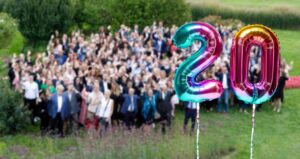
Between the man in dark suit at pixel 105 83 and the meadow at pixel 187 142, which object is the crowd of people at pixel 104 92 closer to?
the man in dark suit at pixel 105 83

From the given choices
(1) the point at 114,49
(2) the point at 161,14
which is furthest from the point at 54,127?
(2) the point at 161,14

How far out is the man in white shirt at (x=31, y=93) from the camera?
1545 centimetres

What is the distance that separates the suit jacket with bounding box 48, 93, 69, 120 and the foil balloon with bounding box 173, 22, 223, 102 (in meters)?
3.68

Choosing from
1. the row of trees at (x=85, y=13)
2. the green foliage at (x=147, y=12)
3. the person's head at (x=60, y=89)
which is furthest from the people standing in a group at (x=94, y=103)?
the green foliage at (x=147, y=12)

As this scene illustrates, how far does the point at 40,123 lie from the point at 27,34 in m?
9.83

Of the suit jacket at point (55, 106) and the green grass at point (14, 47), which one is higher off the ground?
the green grass at point (14, 47)

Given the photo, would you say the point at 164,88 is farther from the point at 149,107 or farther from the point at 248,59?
the point at 248,59

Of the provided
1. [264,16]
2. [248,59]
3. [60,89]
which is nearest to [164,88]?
[60,89]

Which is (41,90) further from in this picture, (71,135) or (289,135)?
(289,135)

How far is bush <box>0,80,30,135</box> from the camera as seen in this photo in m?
15.0

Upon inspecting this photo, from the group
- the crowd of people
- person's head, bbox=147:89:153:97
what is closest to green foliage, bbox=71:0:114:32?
the crowd of people

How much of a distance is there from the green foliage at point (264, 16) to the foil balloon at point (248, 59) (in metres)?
22.3

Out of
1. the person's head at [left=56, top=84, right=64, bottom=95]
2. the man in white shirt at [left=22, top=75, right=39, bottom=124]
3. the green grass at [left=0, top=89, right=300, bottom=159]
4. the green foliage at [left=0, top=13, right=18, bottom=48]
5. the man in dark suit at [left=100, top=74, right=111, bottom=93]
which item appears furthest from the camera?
the green foliage at [left=0, top=13, right=18, bottom=48]

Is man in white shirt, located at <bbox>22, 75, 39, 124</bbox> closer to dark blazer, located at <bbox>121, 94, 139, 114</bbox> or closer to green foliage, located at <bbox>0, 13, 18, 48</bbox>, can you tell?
dark blazer, located at <bbox>121, 94, 139, 114</bbox>
